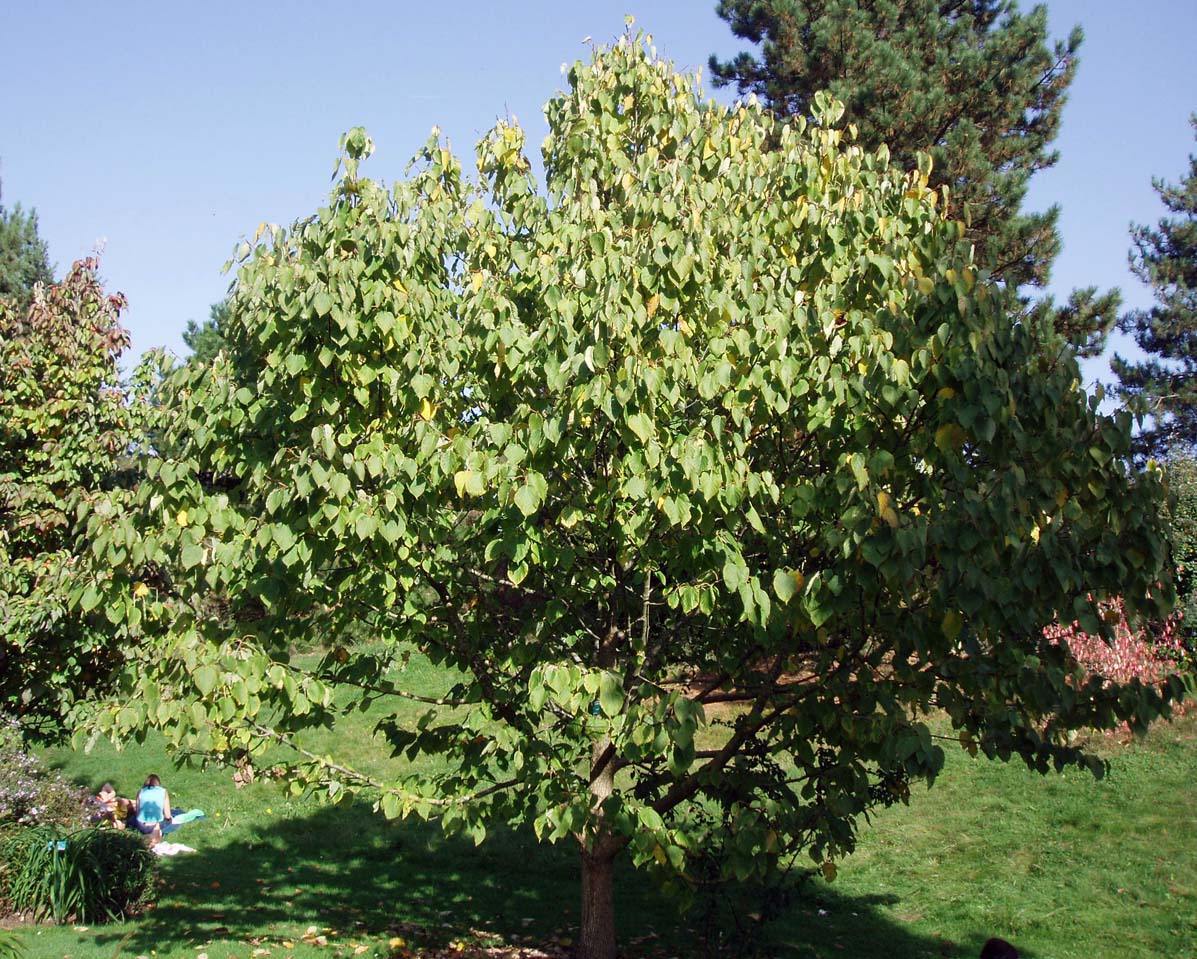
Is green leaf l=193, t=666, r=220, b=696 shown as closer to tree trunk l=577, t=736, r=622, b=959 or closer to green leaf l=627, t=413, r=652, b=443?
green leaf l=627, t=413, r=652, b=443

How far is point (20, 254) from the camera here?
4006 cm

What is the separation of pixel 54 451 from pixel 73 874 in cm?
474

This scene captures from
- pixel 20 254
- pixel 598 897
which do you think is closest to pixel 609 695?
pixel 598 897

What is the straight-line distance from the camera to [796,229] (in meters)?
7.23

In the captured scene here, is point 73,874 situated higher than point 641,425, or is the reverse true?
point 641,425

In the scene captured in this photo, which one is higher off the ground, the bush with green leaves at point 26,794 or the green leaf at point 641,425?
the green leaf at point 641,425

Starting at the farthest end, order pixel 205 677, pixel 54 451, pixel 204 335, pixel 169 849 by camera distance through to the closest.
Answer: pixel 204 335 → pixel 169 849 → pixel 54 451 → pixel 205 677

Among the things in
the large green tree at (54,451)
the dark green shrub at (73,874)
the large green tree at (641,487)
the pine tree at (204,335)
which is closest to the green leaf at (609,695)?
the large green tree at (641,487)

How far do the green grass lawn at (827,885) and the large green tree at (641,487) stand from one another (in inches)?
131

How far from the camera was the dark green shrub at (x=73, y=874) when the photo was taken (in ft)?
37.6

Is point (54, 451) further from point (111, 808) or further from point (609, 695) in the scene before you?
point (609, 695)

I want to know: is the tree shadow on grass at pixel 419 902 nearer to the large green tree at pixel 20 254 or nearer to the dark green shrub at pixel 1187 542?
the dark green shrub at pixel 1187 542

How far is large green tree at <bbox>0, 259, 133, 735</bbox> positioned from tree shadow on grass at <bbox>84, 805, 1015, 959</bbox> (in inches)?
115

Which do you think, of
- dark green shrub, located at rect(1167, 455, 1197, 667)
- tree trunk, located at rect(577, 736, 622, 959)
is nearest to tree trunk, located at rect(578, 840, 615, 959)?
tree trunk, located at rect(577, 736, 622, 959)
